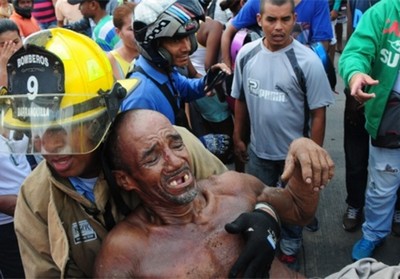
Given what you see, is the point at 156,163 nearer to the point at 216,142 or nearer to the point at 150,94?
the point at 150,94

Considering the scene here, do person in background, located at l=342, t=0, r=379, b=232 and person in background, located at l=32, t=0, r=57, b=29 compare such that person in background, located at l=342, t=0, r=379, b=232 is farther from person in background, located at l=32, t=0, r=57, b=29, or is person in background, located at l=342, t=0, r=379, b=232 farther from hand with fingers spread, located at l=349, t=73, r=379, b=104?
person in background, located at l=32, t=0, r=57, b=29

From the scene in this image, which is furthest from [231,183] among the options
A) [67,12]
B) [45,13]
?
[45,13]

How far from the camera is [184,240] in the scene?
207 centimetres

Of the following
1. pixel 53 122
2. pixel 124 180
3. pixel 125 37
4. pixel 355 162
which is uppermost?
pixel 53 122

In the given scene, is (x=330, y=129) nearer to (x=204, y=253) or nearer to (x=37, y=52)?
(x=204, y=253)

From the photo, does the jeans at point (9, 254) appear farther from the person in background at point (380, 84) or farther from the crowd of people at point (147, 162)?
the person in background at point (380, 84)

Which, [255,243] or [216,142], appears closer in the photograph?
[255,243]

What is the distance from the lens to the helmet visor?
5.86ft

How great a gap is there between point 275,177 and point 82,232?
197cm

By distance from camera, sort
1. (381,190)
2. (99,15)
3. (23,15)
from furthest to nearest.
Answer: (23,15)
(99,15)
(381,190)

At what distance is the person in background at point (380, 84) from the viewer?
3061 millimetres

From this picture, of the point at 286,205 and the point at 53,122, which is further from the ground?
the point at 53,122

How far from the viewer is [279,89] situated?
A: 3.30 meters

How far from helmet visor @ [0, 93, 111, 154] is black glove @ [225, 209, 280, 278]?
61 centimetres
